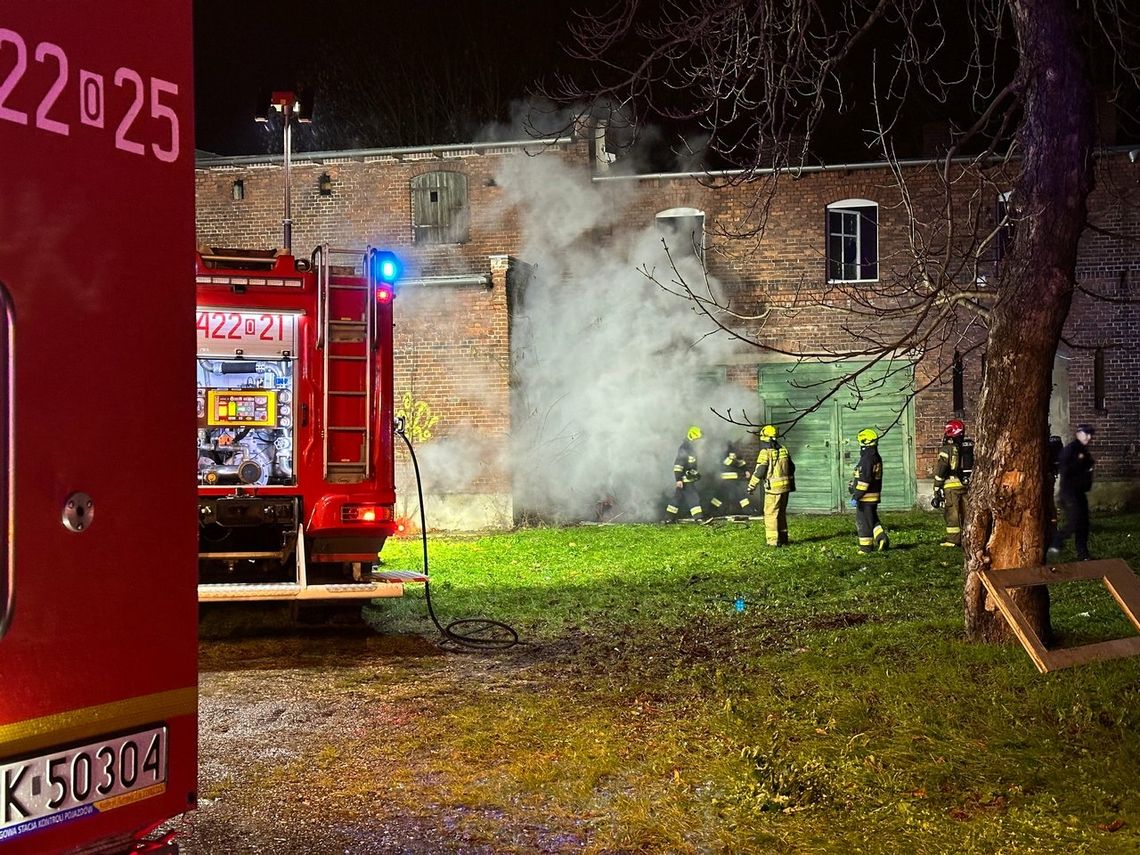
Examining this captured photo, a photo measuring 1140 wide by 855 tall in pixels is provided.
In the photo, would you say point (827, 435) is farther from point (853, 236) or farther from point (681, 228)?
point (681, 228)

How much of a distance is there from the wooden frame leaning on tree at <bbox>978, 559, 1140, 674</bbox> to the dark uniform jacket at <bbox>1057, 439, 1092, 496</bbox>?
5.82 metres

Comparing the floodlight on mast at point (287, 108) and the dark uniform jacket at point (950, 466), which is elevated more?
the floodlight on mast at point (287, 108)

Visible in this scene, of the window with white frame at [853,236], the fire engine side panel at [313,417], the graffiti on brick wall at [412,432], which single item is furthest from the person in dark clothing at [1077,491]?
the graffiti on brick wall at [412,432]

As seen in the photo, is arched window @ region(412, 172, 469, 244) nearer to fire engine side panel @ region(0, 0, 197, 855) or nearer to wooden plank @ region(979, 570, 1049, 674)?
wooden plank @ region(979, 570, 1049, 674)

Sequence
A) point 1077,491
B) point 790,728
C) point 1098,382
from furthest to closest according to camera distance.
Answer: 1. point 1098,382
2. point 1077,491
3. point 790,728

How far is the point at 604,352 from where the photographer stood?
18906mm

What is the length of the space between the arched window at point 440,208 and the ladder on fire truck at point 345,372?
11321mm

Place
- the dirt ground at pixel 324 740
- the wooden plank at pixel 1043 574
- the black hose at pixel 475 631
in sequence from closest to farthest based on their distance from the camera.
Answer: the dirt ground at pixel 324 740 < the wooden plank at pixel 1043 574 < the black hose at pixel 475 631

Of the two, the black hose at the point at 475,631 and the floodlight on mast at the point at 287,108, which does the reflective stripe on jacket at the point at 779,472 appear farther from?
the floodlight on mast at the point at 287,108

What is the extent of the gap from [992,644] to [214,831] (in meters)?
4.99

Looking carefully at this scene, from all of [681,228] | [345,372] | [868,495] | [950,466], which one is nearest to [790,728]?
[345,372]

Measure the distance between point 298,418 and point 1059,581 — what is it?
5556mm

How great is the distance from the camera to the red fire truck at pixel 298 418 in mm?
7590

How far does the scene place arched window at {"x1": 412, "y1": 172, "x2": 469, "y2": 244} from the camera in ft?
61.6
